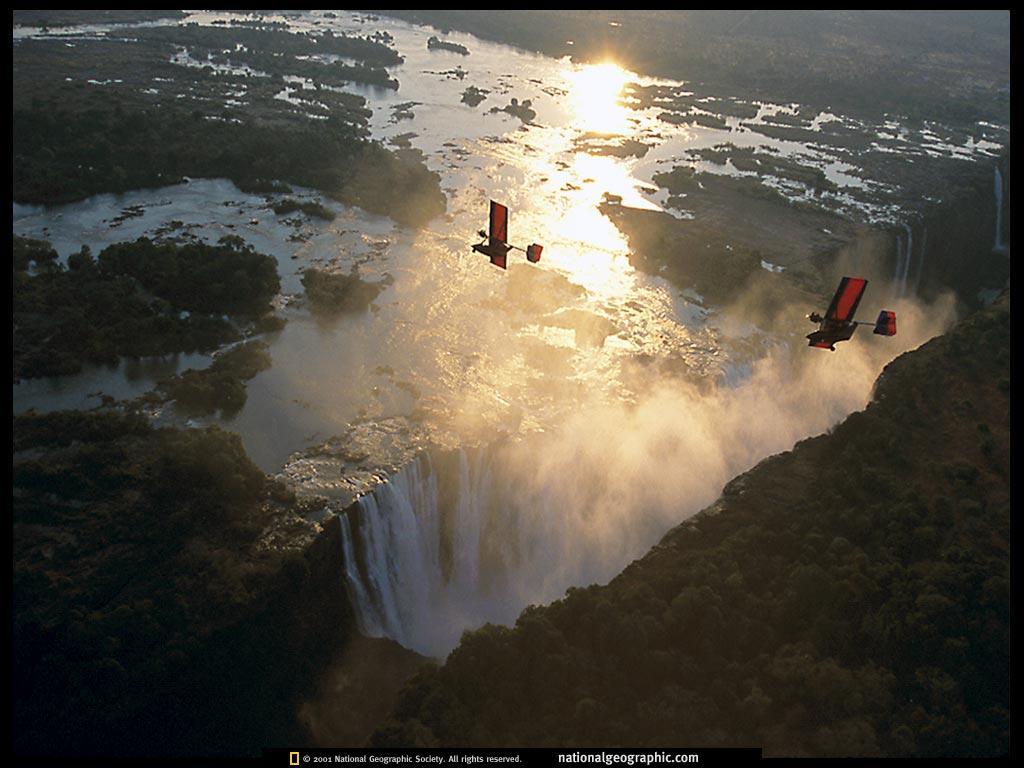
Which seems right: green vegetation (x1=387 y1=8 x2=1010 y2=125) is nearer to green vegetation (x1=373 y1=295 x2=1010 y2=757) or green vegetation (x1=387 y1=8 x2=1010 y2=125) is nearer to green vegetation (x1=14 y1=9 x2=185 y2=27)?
green vegetation (x1=14 y1=9 x2=185 y2=27)

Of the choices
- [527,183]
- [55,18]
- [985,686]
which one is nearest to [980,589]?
[985,686]

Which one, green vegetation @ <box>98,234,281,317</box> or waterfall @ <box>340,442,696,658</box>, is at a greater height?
green vegetation @ <box>98,234,281,317</box>

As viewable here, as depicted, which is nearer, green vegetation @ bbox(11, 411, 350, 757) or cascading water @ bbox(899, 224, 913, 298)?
green vegetation @ bbox(11, 411, 350, 757)

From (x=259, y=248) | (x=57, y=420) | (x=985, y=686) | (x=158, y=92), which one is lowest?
(x=985, y=686)

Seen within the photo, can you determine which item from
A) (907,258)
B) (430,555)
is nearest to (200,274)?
(430,555)

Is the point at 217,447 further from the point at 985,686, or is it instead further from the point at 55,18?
the point at 55,18

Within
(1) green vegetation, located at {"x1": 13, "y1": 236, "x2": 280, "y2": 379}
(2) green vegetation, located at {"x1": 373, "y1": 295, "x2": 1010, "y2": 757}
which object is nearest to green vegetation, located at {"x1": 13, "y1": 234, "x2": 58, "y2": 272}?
(1) green vegetation, located at {"x1": 13, "y1": 236, "x2": 280, "y2": 379}

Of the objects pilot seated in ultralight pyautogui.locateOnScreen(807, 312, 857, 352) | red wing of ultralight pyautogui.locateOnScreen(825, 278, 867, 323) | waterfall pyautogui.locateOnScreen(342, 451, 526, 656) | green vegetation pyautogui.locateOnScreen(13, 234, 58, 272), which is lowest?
waterfall pyautogui.locateOnScreen(342, 451, 526, 656)
